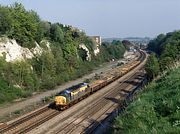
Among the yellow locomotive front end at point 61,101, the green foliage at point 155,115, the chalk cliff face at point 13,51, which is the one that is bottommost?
the yellow locomotive front end at point 61,101

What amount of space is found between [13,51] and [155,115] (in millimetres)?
46499

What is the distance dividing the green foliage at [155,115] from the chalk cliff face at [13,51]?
41.3 meters

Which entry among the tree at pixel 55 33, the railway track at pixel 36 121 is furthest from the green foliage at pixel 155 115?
the tree at pixel 55 33

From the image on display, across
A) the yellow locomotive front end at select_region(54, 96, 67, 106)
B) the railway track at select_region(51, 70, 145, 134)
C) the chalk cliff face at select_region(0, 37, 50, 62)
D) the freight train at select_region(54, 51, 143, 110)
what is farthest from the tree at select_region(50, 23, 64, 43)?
Result: the yellow locomotive front end at select_region(54, 96, 67, 106)

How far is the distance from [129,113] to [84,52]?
8243 cm

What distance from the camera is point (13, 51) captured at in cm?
5988

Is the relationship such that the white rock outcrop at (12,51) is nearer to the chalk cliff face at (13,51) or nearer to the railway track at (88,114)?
the chalk cliff face at (13,51)

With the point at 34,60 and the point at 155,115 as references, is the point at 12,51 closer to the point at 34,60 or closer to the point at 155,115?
the point at 34,60

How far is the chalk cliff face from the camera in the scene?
57.5 metres

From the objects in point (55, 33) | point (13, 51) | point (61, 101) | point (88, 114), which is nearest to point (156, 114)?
point (88, 114)

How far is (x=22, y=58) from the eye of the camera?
62.1 metres

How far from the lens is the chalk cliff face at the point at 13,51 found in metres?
57.5

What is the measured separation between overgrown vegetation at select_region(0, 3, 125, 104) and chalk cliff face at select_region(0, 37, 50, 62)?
3.17 feet

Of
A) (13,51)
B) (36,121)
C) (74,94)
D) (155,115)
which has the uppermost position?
(155,115)
